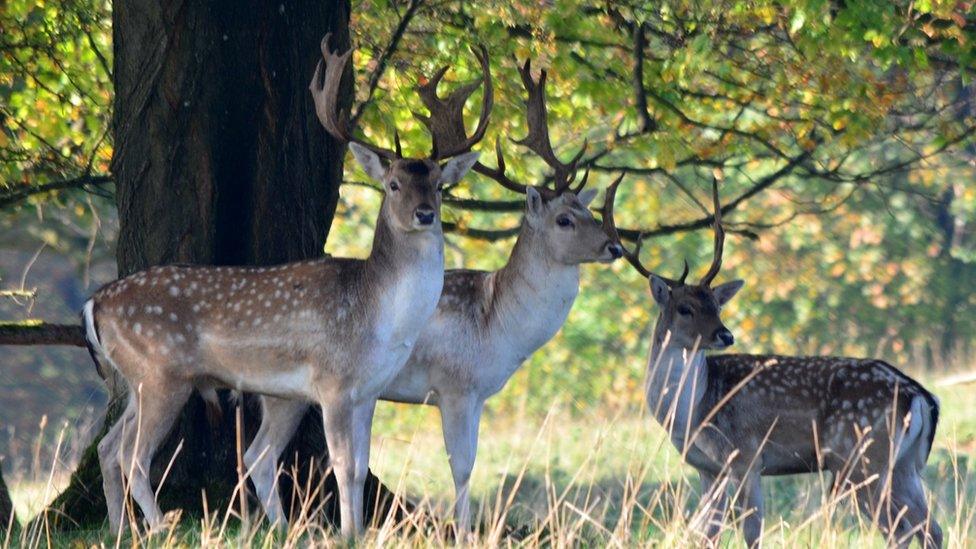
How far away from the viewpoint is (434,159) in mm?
7535

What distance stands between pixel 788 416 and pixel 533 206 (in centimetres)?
169

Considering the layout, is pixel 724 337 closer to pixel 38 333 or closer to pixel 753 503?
pixel 753 503

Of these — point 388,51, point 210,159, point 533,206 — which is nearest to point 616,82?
point 388,51

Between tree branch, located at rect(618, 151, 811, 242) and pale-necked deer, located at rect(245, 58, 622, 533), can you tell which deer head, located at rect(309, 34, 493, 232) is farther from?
tree branch, located at rect(618, 151, 811, 242)

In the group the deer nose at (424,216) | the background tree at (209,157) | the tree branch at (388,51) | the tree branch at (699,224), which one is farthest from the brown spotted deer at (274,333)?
the tree branch at (699,224)

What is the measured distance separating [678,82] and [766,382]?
3.02 metres

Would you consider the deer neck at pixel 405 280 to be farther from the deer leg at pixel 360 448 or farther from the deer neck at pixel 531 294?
the deer neck at pixel 531 294

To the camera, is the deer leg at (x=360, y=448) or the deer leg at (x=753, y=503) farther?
the deer leg at (x=753, y=503)

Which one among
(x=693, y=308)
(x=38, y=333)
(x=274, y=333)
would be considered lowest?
(x=38, y=333)

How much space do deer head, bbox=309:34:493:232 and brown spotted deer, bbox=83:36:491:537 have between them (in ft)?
0.05

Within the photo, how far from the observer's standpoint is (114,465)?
280 inches

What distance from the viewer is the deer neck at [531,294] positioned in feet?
26.6

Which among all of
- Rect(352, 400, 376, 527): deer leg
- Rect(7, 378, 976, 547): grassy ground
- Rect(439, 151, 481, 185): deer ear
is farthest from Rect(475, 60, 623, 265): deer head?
Rect(352, 400, 376, 527): deer leg

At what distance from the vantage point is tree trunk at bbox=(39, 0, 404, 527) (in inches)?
301
